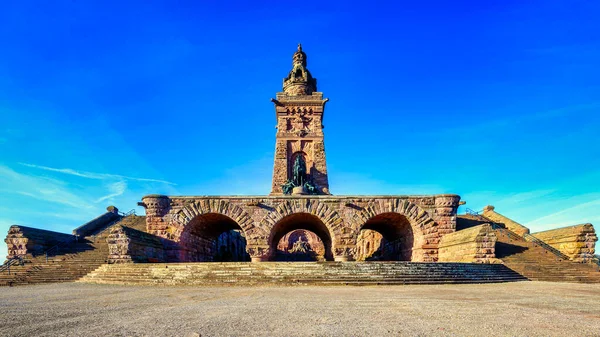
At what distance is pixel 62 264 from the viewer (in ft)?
52.4

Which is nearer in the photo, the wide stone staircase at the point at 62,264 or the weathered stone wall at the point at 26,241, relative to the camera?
the wide stone staircase at the point at 62,264

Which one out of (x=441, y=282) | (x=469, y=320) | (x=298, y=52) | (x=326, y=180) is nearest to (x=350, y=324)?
(x=469, y=320)

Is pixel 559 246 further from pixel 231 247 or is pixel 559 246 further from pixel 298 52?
pixel 298 52

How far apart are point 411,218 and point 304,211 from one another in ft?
23.1

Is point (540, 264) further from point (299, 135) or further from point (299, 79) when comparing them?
point (299, 79)

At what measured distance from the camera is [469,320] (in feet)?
18.0

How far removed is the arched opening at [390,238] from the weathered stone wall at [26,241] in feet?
66.8

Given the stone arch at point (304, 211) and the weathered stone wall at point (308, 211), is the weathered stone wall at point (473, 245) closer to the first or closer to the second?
the weathered stone wall at point (308, 211)

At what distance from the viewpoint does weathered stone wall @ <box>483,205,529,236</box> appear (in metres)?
22.5

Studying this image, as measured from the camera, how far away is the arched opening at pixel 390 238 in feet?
67.7

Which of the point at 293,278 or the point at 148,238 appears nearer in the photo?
the point at 293,278

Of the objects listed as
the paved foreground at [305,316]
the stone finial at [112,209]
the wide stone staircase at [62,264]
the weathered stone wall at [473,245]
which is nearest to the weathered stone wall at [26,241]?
the wide stone staircase at [62,264]

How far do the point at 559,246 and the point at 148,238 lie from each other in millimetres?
25309

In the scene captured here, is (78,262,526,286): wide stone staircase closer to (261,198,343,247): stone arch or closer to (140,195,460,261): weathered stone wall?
(140,195,460,261): weathered stone wall
